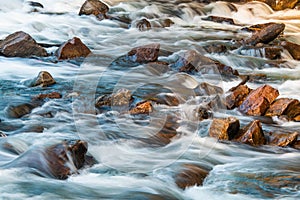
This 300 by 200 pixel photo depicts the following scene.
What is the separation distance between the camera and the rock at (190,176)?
4.05 metres

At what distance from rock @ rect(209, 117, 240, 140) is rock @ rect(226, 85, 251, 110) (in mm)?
990

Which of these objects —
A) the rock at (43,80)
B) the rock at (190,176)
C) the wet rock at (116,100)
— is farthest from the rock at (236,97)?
the rock at (43,80)

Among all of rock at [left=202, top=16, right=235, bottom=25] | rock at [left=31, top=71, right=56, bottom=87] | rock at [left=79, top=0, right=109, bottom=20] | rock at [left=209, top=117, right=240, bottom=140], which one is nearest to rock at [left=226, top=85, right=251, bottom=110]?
rock at [left=209, top=117, right=240, bottom=140]

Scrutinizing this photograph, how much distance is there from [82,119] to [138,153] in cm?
114

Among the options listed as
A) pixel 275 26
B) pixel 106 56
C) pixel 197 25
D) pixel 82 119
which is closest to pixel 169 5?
pixel 197 25

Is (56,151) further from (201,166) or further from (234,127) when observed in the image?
(234,127)

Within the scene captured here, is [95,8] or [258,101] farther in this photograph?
[95,8]

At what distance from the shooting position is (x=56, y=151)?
12.8ft

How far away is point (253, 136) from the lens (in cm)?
499

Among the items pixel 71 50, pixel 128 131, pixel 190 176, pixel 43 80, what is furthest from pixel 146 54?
pixel 190 176

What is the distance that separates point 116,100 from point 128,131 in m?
0.79

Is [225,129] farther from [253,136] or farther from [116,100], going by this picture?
[116,100]

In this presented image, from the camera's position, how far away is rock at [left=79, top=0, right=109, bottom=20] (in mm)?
12242

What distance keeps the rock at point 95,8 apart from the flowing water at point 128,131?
1.52 meters
